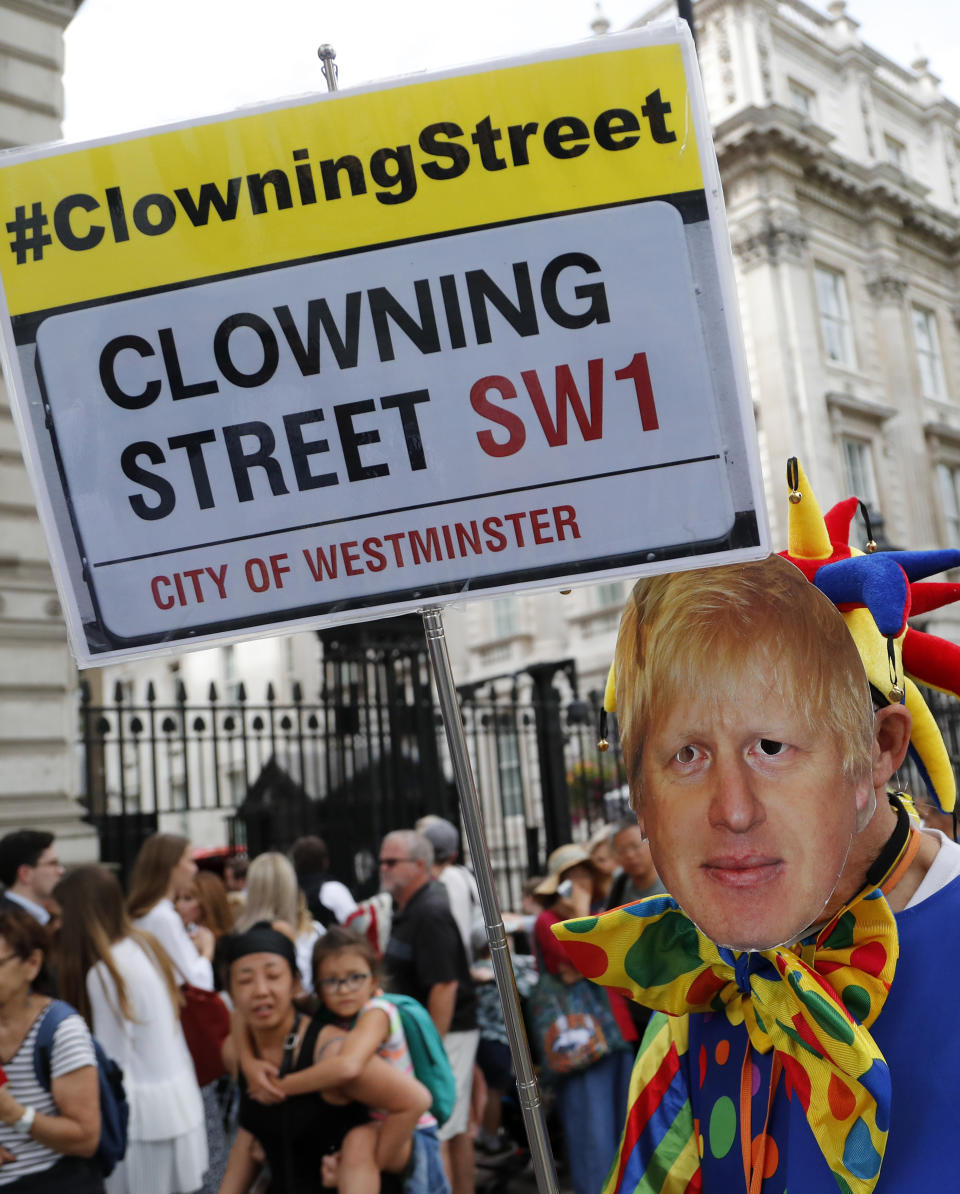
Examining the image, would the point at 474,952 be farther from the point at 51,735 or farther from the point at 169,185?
the point at 169,185

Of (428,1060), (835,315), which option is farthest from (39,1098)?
(835,315)

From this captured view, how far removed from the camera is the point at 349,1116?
166 inches

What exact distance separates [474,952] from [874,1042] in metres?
5.64

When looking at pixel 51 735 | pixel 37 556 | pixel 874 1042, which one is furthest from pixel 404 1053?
pixel 37 556

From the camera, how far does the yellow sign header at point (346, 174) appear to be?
6.07 ft

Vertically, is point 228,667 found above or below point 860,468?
below

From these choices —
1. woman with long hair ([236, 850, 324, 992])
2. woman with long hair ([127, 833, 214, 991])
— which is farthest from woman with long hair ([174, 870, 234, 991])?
woman with long hair ([127, 833, 214, 991])

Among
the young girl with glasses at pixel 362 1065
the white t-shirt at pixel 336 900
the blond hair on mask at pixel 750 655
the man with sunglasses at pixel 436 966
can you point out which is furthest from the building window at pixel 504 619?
the blond hair on mask at pixel 750 655

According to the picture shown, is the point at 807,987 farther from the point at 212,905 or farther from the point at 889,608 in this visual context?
the point at 212,905

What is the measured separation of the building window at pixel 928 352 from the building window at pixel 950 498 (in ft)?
5.58

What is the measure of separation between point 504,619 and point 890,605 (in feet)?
83.4

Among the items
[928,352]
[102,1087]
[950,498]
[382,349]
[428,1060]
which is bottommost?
[428,1060]

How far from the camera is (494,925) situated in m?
2.00

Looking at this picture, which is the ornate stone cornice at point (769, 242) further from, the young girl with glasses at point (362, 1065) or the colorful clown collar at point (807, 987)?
the colorful clown collar at point (807, 987)
